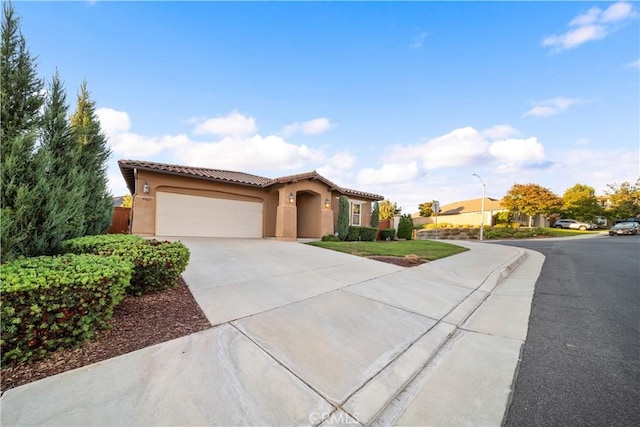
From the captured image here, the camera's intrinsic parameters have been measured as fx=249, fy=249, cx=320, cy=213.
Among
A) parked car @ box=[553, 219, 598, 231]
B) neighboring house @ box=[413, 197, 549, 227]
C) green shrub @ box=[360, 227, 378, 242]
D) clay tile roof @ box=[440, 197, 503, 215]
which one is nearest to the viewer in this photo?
green shrub @ box=[360, 227, 378, 242]

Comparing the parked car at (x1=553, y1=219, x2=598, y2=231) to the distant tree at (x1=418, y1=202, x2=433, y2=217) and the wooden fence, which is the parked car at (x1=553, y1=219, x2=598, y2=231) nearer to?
the distant tree at (x1=418, y1=202, x2=433, y2=217)

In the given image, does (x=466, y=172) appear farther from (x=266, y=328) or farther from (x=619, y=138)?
(x=266, y=328)

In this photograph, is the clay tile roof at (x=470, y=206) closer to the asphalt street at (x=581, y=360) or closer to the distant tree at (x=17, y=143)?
the asphalt street at (x=581, y=360)

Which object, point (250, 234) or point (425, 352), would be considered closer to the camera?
point (425, 352)

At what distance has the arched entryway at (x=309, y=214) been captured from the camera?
14.2 meters

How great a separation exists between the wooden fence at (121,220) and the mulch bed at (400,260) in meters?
11.1

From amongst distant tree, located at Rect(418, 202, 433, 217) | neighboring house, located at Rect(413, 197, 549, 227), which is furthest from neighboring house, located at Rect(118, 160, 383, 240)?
neighboring house, located at Rect(413, 197, 549, 227)

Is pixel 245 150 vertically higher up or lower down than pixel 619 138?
higher up

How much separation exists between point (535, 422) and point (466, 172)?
24703 mm

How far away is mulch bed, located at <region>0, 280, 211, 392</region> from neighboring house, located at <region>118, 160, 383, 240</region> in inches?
320

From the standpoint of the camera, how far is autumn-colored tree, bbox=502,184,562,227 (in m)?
29.7

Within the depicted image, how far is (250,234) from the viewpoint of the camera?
13.5m

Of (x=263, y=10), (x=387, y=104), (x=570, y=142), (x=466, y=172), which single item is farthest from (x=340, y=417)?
(x=466, y=172)

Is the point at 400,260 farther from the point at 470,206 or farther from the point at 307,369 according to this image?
the point at 470,206
